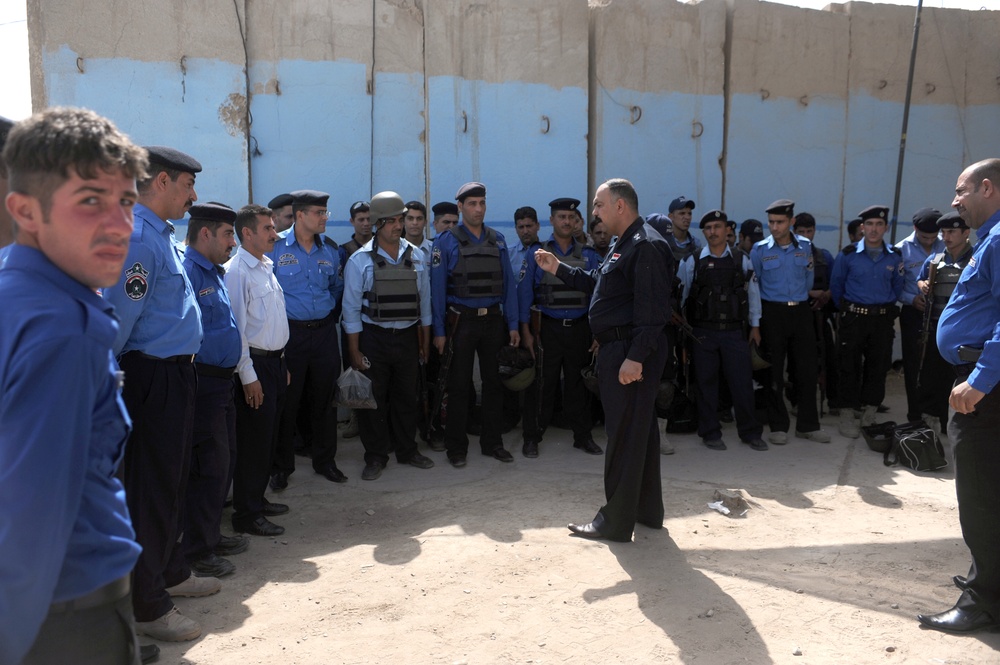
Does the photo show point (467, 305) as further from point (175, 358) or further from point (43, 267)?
point (43, 267)

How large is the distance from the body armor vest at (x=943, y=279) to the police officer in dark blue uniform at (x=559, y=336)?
2.63 meters

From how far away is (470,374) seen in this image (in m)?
A: 5.87

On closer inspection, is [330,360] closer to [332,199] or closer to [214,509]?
[214,509]

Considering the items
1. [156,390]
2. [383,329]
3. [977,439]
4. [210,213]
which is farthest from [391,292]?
[977,439]

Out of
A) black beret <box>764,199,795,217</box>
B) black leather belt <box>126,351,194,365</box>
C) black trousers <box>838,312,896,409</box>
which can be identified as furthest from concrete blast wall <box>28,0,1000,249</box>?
black leather belt <box>126,351,194,365</box>

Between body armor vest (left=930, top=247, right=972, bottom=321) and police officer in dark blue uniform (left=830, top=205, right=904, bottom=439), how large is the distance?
65cm

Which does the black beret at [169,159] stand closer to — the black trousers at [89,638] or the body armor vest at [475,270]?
the black trousers at [89,638]

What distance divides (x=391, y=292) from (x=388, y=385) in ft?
2.29

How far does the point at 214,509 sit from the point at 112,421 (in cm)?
241

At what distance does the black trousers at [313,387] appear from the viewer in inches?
200

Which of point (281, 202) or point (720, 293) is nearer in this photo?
point (281, 202)

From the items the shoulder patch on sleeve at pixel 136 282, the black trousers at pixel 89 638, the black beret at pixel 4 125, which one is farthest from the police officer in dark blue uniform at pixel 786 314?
the black trousers at pixel 89 638

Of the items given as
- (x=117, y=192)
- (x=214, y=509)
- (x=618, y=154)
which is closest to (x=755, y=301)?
(x=618, y=154)

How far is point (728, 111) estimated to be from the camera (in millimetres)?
7918
